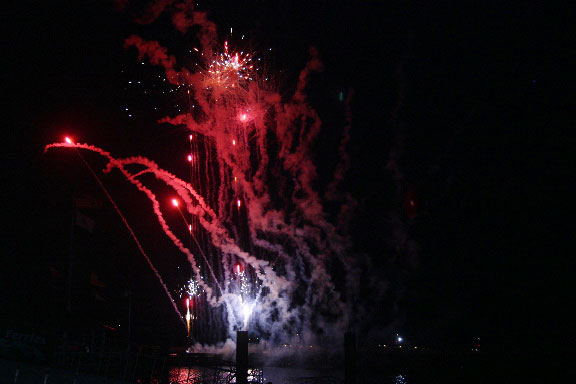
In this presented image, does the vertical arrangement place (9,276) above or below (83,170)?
below

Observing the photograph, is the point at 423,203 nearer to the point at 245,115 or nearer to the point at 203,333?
the point at 245,115

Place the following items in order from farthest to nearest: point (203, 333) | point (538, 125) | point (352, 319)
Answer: point (352, 319) → point (203, 333) → point (538, 125)

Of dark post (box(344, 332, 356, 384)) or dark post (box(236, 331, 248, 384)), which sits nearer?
dark post (box(236, 331, 248, 384))

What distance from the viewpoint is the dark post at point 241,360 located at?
15156 millimetres

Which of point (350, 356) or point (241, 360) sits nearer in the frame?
point (241, 360)

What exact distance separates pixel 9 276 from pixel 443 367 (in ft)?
155

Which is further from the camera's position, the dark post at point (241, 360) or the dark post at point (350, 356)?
the dark post at point (350, 356)

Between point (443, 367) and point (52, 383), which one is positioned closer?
point (52, 383)

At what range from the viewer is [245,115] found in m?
16.7

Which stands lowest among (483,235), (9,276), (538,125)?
(9,276)

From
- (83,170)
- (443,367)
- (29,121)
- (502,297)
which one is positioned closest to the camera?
(29,121)

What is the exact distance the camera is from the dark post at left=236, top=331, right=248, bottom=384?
597 inches

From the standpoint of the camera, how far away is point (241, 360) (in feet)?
50.3

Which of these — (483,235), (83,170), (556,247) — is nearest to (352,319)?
(483,235)
